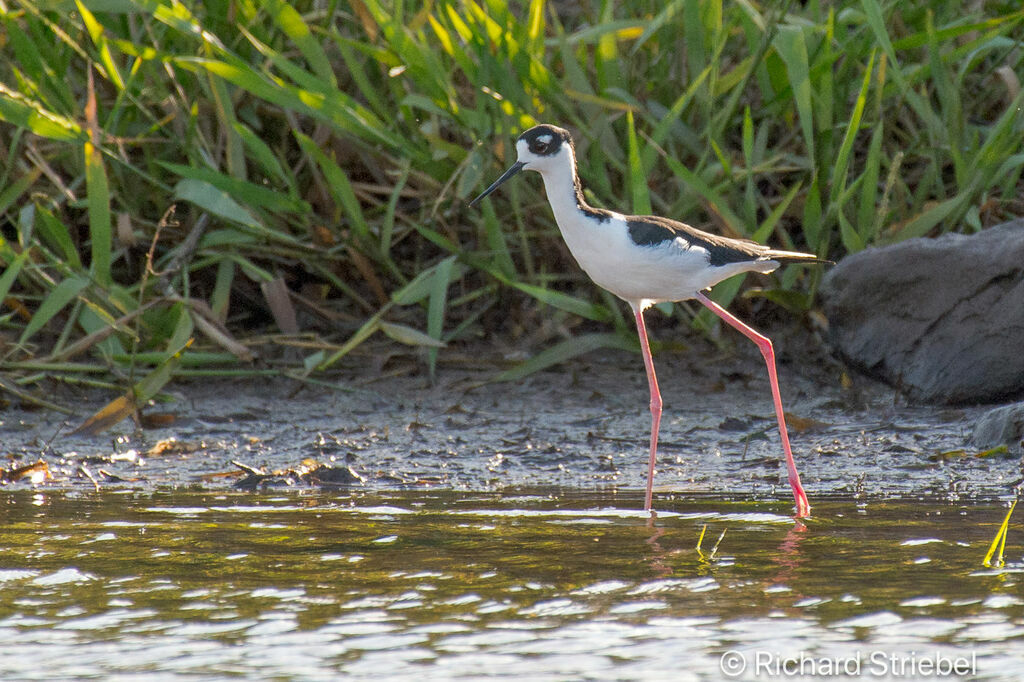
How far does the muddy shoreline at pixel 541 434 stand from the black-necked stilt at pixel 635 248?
13.4 inches

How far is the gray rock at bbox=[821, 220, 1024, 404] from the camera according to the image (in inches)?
200

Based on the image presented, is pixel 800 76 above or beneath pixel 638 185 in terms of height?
above

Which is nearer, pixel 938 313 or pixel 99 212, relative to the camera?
pixel 938 313

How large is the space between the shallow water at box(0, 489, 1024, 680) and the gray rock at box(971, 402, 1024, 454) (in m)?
0.73

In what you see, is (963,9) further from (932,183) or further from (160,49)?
(160,49)

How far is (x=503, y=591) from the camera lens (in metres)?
3.15

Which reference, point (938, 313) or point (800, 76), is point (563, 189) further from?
point (938, 313)

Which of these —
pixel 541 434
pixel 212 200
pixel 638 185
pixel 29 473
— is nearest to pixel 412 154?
pixel 212 200

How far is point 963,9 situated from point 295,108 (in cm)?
300

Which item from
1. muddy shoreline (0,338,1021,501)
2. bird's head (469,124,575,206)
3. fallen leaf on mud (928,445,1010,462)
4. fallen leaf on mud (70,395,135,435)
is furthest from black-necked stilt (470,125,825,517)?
fallen leaf on mud (70,395,135,435)

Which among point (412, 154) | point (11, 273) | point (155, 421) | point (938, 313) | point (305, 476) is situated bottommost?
point (305, 476)

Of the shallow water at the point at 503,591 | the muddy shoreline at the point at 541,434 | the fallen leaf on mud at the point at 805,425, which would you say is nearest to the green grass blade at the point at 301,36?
the muddy shoreline at the point at 541,434

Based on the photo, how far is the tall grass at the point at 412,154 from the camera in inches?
211

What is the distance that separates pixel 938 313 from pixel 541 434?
152cm
